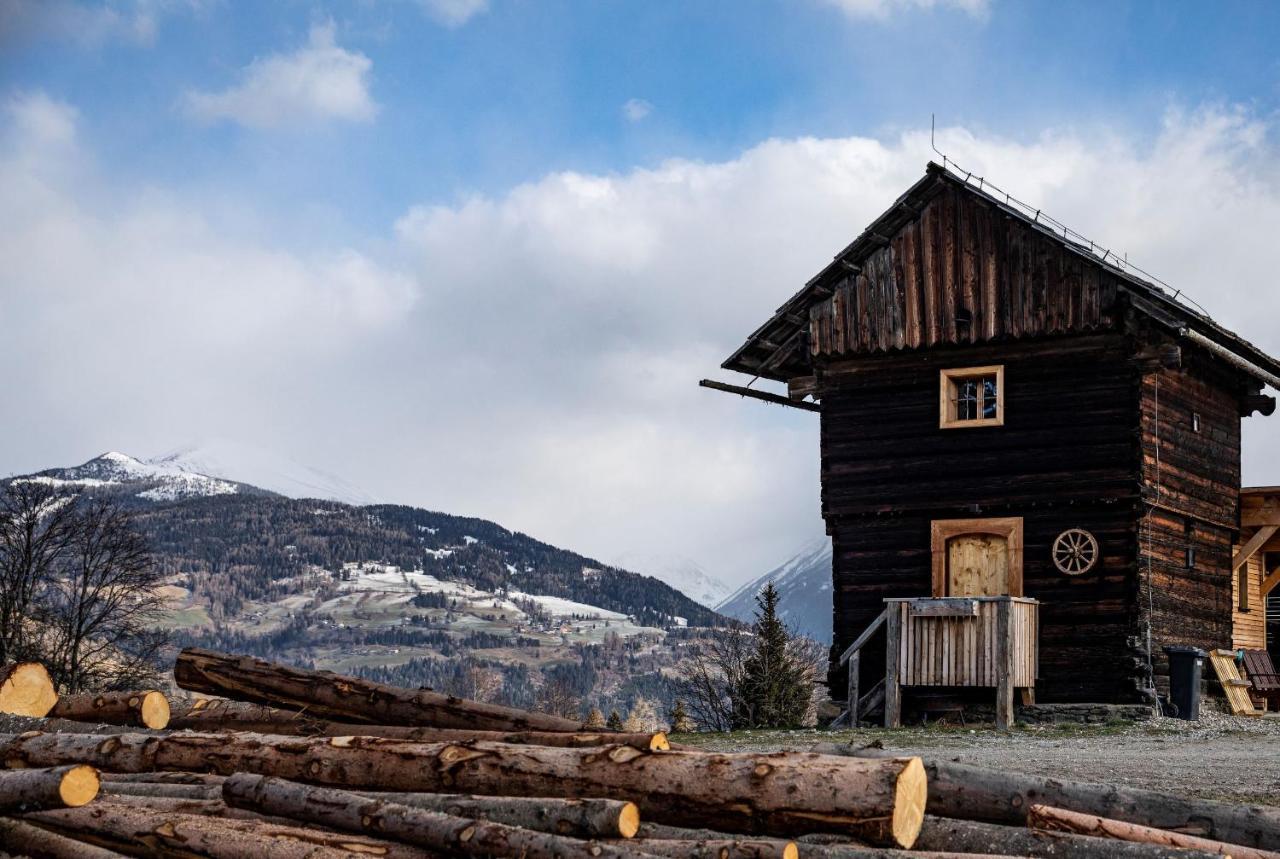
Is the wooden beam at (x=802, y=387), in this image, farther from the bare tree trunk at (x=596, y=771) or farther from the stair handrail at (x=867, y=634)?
the bare tree trunk at (x=596, y=771)

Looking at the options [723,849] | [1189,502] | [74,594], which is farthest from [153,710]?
[74,594]

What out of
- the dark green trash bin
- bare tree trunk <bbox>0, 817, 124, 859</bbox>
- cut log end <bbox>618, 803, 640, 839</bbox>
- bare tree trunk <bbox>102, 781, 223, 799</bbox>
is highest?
the dark green trash bin

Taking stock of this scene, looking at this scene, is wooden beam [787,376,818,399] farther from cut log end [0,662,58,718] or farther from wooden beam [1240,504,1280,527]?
cut log end [0,662,58,718]

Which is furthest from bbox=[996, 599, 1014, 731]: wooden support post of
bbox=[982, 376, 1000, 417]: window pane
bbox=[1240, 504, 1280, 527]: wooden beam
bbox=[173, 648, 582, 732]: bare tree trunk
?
bbox=[173, 648, 582, 732]: bare tree trunk

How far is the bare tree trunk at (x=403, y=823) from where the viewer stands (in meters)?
6.83

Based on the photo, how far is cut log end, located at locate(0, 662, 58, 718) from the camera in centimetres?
1059

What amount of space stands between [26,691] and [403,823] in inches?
187

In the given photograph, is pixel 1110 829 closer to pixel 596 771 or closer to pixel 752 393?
pixel 596 771

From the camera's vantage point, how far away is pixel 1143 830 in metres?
7.37

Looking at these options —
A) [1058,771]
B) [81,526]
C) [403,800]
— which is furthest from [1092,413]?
[81,526]

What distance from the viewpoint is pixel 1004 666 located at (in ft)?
70.3

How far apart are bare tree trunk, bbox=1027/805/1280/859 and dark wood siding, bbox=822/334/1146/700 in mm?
15356

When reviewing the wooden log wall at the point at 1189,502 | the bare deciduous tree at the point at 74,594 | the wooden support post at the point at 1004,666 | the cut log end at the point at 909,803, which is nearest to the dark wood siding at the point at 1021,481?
the wooden log wall at the point at 1189,502

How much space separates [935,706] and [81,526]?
3613 cm
